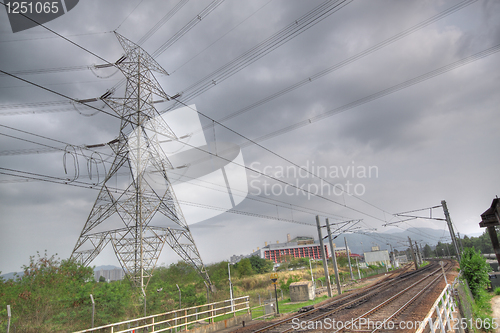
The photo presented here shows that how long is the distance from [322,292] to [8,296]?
1312 inches

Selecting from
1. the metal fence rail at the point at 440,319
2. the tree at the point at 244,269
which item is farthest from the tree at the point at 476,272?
the tree at the point at 244,269

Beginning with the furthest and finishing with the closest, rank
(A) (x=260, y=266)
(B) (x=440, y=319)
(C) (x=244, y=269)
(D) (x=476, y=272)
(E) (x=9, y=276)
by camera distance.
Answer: (A) (x=260, y=266) < (C) (x=244, y=269) < (D) (x=476, y=272) < (E) (x=9, y=276) < (B) (x=440, y=319)

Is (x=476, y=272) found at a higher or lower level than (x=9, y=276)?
lower

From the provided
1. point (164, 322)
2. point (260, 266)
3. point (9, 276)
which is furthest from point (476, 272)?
point (260, 266)

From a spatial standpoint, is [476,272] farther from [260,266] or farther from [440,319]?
[260,266]

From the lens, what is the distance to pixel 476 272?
2039 centimetres

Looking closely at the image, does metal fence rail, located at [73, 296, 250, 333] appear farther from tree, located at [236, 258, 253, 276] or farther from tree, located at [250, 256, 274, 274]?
tree, located at [250, 256, 274, 274]

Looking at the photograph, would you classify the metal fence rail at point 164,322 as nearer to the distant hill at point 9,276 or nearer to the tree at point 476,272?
the distant hill at point 9,276

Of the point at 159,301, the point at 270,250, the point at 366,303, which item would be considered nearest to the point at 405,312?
the point at 366,303

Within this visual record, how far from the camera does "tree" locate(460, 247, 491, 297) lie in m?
20.1

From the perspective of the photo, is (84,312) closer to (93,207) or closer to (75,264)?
(75,264)

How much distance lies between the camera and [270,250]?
168m

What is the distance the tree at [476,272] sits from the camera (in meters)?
20.1

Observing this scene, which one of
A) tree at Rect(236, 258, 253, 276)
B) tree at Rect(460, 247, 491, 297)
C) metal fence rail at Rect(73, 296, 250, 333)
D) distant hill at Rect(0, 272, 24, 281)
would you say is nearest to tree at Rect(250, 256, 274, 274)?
tree at Rect(236, 258, 253, 276)
